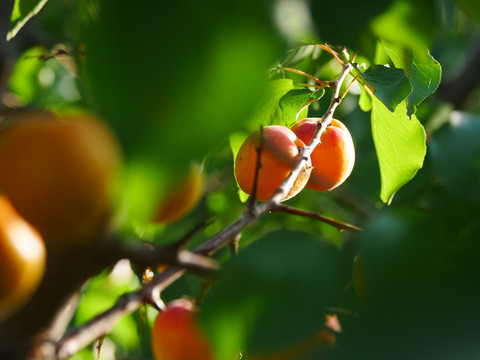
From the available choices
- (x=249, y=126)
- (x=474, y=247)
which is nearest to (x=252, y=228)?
(x=249, y=126)

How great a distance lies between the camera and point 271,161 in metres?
0.63

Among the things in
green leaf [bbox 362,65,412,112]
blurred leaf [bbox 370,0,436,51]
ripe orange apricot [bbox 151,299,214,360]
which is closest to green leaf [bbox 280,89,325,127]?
green leaf [bbox 362,65,412,112]

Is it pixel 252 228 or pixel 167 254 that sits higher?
pixel 167 254

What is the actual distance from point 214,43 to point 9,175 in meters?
0.14

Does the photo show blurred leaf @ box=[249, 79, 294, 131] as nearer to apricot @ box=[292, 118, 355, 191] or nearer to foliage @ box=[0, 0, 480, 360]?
apricot @ box=[292, 118, 355, 191]

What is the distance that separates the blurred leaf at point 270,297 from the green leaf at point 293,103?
A: 45cm

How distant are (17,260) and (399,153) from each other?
22.0 inches

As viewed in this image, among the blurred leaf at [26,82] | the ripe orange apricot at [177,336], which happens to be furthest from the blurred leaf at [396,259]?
the blurred leaf at [26,82]

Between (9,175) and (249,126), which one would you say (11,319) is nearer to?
(9,175)

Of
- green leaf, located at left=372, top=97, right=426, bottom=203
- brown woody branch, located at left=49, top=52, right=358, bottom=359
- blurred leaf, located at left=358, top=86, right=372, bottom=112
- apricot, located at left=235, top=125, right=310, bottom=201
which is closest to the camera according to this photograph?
brown woody branch, located at left=49, top=52, right=358, bottom=359

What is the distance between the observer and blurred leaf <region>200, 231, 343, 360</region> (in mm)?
348

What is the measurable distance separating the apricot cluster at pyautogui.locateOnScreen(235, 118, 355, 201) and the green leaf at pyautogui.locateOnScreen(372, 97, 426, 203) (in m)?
0.08

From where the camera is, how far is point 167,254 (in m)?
0.34

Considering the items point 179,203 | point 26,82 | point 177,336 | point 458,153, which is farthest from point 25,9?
point 26,82
